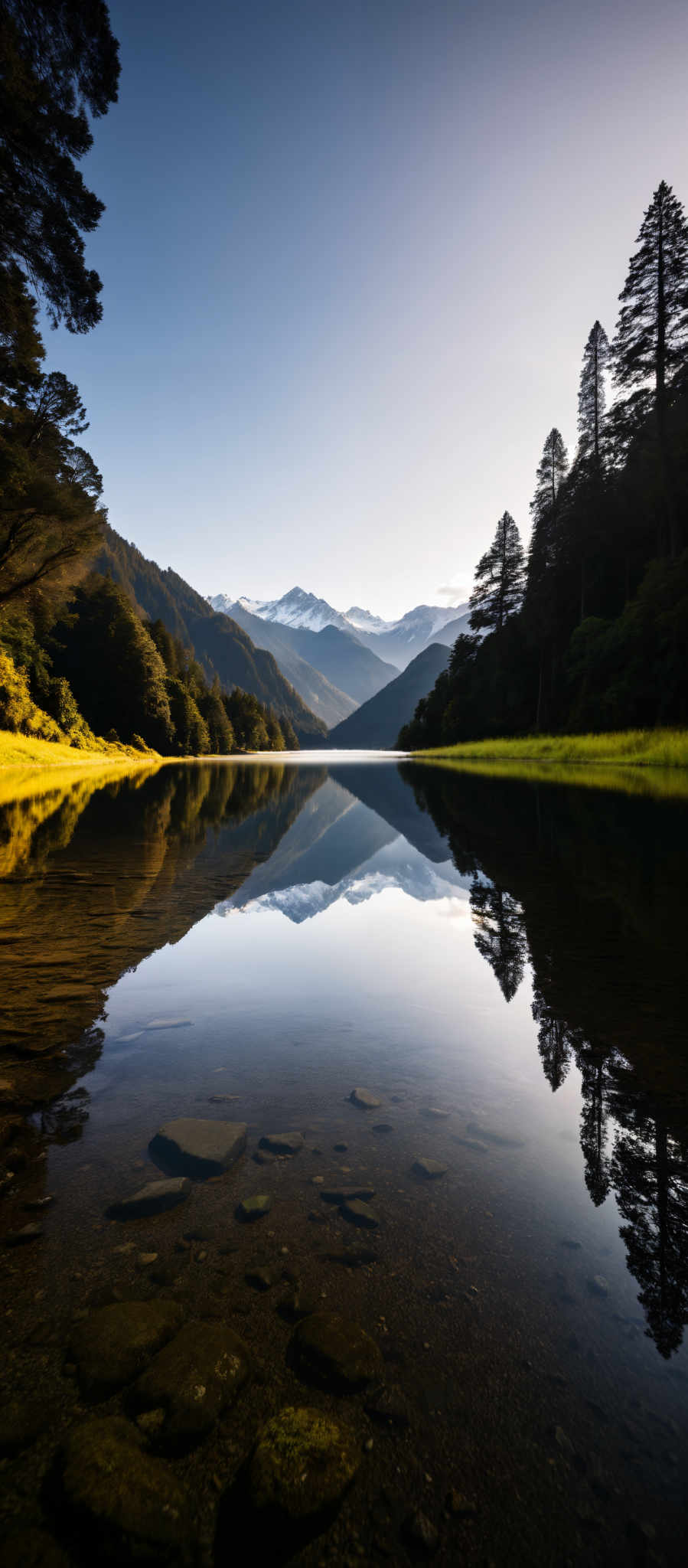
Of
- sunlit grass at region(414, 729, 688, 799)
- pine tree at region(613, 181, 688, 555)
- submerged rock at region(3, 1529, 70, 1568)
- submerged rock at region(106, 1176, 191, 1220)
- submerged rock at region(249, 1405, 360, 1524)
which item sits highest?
pine tree at region(613, 181, 688, 555)

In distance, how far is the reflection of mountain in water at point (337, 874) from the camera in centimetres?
834

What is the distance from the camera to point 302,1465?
1.51 m

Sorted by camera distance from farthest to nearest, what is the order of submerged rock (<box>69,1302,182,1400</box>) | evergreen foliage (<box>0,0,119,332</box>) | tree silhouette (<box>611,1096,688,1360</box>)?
evergreen foliage (<box>0,0,119,332</box>)
tree silhouette (<box>611,1096,688,1360</box>)
submerged rock (<box>69,1302,182,1400</box>)

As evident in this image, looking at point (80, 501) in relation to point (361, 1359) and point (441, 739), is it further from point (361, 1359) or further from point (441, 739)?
point (441, 739)

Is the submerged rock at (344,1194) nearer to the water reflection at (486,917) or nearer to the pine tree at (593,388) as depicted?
the water reflection at (486,917)

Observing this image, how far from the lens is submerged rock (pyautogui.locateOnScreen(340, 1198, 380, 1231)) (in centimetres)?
244

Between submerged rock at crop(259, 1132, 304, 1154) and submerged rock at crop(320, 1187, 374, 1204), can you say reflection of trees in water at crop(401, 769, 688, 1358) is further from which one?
submerged rock at crop(259, 1132, 304, 1154)

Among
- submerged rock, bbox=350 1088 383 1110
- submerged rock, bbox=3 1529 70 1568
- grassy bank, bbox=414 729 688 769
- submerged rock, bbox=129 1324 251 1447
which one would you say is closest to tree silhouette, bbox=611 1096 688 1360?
submerged rock, bbox=350 1088 383 1110

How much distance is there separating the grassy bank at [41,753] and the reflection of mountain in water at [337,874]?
2532 cm

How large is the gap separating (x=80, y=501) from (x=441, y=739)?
5987cm

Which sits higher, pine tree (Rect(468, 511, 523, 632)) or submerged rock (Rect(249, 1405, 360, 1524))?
pine tree (Rect(468, 511, 523, 632))

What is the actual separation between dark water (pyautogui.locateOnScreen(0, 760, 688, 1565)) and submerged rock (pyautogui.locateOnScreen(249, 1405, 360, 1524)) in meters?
0.04

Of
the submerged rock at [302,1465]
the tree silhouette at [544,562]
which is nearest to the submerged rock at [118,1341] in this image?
the submerged rock at [302,1465]

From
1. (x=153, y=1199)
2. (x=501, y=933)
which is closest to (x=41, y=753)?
(x=501, y=933)
